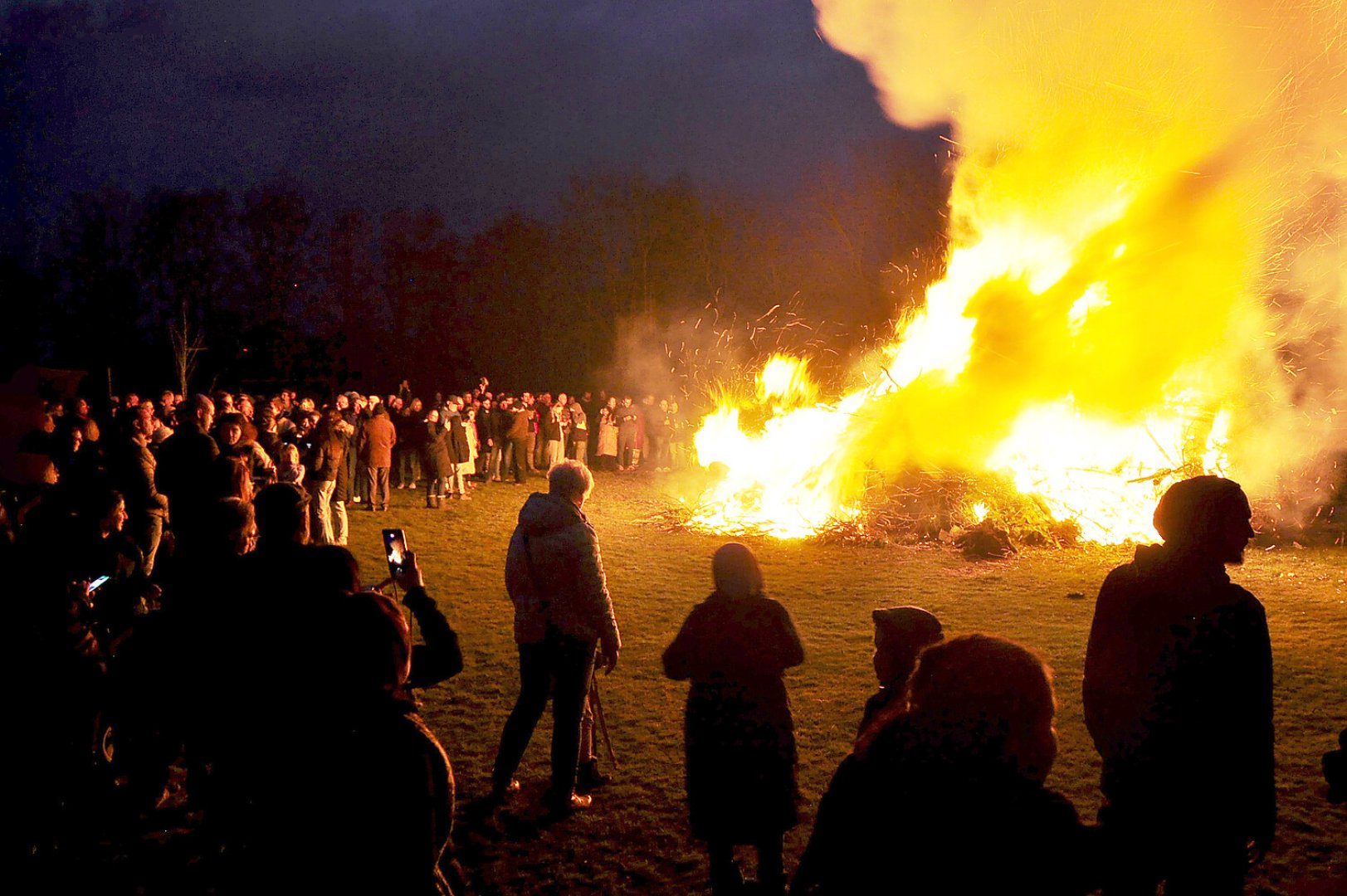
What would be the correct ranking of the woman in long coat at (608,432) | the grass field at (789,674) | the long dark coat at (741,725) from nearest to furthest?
the long dark coat at (741,725), the grass field at (789,674), the woman in long coat at (608,432)

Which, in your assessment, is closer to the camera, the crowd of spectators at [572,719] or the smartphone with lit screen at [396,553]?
the crowd of spectators at [572,719]

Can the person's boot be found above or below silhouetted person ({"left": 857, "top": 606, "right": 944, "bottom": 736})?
below

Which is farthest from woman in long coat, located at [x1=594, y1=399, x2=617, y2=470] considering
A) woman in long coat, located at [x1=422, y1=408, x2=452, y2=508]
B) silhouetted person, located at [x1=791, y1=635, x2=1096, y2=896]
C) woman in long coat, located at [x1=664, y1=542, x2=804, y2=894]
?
silhouetted person, located at [x1=791, y1=635, x2=1096, y2=896]

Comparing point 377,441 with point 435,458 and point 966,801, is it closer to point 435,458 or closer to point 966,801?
point 435,458

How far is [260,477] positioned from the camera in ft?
31.4

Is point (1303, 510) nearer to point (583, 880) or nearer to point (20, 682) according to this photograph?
point (583, 880)

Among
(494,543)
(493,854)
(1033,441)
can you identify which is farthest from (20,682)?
(1033,441)

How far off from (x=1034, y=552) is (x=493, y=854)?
985cm

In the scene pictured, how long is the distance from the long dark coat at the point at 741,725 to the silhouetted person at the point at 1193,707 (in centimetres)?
130

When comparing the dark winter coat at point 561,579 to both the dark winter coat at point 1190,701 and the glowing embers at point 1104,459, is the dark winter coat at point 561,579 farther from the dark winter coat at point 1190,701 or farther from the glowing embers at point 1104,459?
the glowing embers at point 1104,459

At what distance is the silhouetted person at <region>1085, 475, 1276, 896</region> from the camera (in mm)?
2988

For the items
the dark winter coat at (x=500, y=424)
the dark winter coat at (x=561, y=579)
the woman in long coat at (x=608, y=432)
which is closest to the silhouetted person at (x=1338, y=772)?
the dark winter coat at (x=561, y=579)

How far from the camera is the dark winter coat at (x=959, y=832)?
6.12 ft

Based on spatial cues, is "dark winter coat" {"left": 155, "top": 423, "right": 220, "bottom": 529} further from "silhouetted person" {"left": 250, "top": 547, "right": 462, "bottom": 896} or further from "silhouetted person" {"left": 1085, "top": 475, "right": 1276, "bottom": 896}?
"silhouetted person" {"left": 1085, "top": 475, "right": 1276, "bottom": 896}
